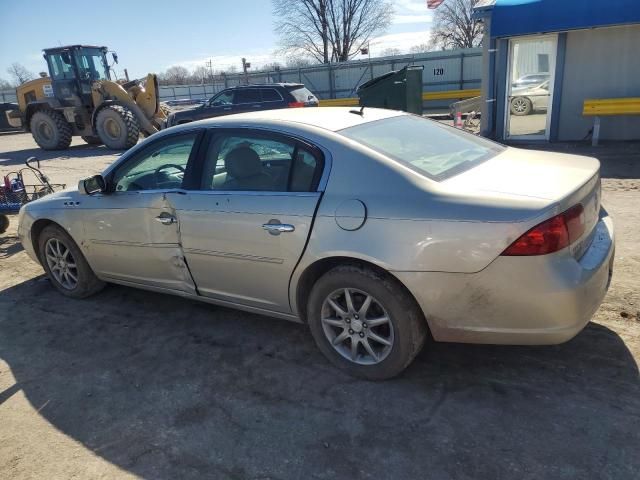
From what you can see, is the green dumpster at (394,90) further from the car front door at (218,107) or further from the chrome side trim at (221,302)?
the chrome side trim at (221,302)

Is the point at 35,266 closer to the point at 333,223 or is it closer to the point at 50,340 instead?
the point at 50,340

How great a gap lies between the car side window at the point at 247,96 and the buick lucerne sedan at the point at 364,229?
38.8ft

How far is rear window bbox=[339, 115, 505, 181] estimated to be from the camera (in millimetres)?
2932

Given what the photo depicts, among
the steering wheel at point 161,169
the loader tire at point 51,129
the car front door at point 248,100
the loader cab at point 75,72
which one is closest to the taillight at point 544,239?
the steering wheel at point 161,169

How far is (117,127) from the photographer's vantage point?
15.4m

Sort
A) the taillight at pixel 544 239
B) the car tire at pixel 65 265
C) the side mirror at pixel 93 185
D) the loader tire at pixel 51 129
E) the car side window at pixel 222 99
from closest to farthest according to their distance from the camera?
1. the taillight at pixel 544 239
2. the side mirror at pixel 93 185
3. the car tire at pixel 65 265
4. the car side window at pixel 222 99
5. the loader tire at pixel 51 129

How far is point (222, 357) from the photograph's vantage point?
3443mm

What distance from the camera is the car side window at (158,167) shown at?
11.9 feet

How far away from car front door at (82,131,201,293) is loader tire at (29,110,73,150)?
14731 millimetres

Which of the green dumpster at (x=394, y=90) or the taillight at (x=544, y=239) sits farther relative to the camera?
the green dumpster at (x=394, y=90)

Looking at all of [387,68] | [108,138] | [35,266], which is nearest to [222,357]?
[35,266]

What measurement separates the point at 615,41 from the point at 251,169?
10.6 metres

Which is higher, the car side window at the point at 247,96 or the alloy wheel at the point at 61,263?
the car side window at the point at 247,96

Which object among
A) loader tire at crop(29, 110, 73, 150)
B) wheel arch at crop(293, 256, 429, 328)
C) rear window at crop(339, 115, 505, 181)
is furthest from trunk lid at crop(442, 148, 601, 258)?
loader tire at crop(29, 110, 73, 150)
